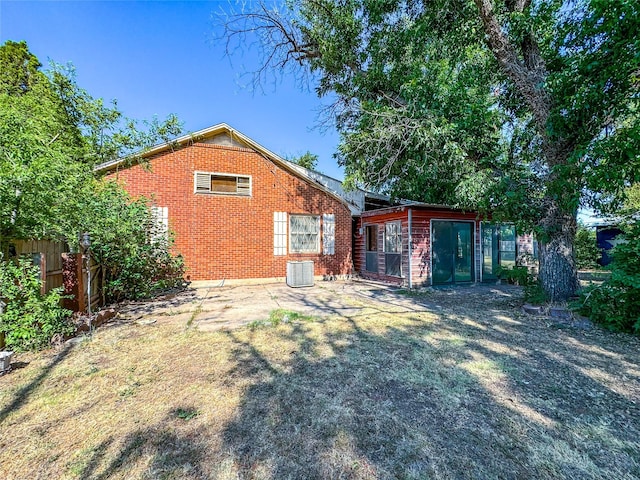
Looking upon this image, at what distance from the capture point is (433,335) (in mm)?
4422

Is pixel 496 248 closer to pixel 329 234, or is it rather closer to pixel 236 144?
pixel 329 234

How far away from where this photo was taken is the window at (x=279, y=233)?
10.4m

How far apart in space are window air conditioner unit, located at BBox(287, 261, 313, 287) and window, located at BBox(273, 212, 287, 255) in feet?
3.67

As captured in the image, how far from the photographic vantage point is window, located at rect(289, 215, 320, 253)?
10.7 m

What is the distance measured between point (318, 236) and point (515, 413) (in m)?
8.93

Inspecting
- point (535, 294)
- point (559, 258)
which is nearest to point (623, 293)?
point (559, 258)

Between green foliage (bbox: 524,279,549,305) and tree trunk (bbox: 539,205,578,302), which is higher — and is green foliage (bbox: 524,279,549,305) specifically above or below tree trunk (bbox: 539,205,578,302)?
below

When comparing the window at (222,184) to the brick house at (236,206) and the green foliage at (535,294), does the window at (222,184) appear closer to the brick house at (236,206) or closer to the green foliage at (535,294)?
the brick house at (236,206)

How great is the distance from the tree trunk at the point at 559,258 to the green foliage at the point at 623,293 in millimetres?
1082

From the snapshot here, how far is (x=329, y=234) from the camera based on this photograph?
11.1 m

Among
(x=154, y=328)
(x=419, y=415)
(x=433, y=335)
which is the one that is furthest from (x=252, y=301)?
(x=419, y=415)

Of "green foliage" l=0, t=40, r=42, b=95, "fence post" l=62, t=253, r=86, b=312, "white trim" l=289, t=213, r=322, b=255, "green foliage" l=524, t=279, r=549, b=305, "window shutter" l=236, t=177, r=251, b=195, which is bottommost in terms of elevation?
"green foliage" l=524, t=279, r=549, b=305

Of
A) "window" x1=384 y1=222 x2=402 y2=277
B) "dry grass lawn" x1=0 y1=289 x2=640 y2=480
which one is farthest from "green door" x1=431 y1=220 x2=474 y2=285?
"dry grass lawn" x1=0 y1=289 x2=640 y2=480

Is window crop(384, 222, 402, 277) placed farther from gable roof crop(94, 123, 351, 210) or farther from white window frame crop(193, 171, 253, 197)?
white window frame crop(193, 171, 253, 197)
